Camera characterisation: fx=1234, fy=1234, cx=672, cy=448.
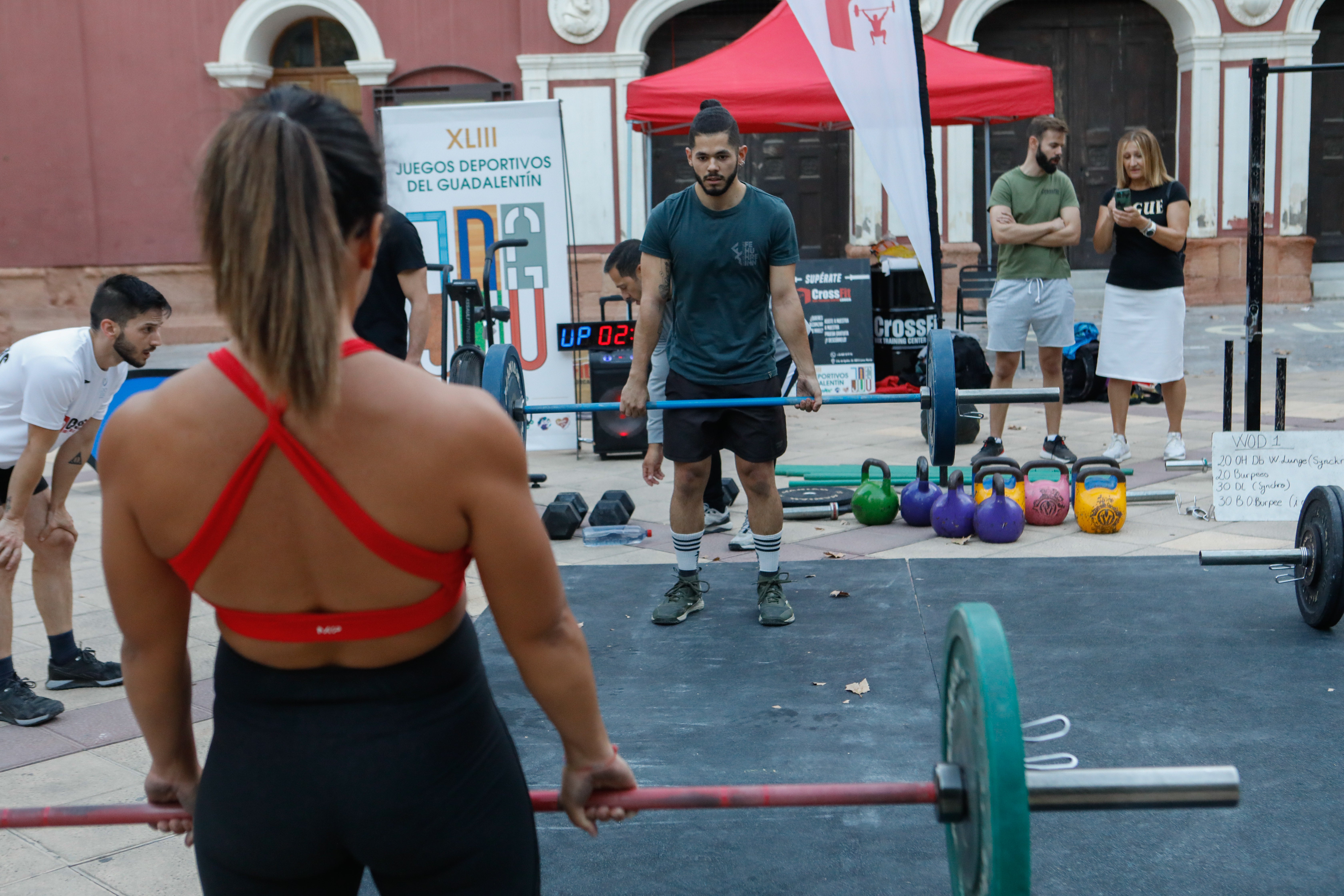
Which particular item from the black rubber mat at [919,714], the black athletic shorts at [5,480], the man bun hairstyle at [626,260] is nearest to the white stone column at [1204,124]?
the man bun hairstyle at [626,260]

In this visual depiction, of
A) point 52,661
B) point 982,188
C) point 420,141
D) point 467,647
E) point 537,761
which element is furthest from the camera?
point 982,188

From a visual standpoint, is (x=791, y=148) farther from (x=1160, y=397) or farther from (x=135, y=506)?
(x=135, y=506)

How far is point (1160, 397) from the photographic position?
8820 millimetres

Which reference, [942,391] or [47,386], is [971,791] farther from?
[47,386]

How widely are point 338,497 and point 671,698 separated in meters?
2.56

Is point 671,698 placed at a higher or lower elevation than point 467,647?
lower

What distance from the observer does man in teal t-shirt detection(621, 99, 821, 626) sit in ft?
14.0

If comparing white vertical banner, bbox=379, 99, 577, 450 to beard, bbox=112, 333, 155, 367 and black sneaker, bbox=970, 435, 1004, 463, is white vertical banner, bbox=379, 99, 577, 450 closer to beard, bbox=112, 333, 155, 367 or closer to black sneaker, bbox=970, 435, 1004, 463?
black sneaker, bbox=970, 435, 1004, 463

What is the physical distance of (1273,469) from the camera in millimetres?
4688

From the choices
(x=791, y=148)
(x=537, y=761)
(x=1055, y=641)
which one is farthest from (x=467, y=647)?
(x=791, y=148)

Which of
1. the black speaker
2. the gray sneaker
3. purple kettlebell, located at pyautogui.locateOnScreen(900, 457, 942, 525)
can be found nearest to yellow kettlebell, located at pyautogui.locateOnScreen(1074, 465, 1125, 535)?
purple kettlebell, located at pyautogui.locateOnScreen(900, 457, 942, 525)

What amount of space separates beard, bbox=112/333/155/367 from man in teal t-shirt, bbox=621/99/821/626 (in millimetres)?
1583

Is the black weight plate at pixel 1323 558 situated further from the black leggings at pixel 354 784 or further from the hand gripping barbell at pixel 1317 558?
the black leggings at pixel 354 784

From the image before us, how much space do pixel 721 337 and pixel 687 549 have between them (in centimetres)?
80
